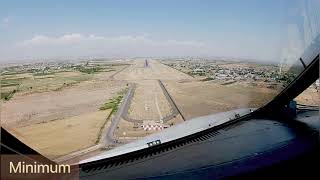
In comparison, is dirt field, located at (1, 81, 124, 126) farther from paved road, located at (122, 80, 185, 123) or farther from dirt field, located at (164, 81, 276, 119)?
dirt field, located at (164, 81, 276, 119)

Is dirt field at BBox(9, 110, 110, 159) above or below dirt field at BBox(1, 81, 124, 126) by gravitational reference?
below

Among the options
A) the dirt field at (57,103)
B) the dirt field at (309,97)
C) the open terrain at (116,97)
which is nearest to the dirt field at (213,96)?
the open terrain at (116,97)

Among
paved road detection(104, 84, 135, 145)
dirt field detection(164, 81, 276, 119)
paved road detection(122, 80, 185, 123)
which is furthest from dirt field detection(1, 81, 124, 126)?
dirt field detection(164, 81, 276, 119)

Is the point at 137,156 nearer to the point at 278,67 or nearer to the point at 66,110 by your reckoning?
the point at 66,110

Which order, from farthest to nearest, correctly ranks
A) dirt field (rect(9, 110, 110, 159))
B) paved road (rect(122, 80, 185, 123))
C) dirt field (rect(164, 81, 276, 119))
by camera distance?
dirt field (rect(164, 81, 276, 119))
paved road (rect(122, 80, 185, 123))
dirt field (rect(9, 110, 110, 159))

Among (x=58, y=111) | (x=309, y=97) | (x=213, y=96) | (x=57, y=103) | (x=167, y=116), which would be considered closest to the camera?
(x=57, y=103)

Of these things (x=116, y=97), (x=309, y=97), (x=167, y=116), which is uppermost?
(x=116, y=97)

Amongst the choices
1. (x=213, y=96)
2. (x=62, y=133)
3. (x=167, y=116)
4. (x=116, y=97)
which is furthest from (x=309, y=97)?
(x=62, y=133)

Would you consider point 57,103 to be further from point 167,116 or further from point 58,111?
point 167,116
